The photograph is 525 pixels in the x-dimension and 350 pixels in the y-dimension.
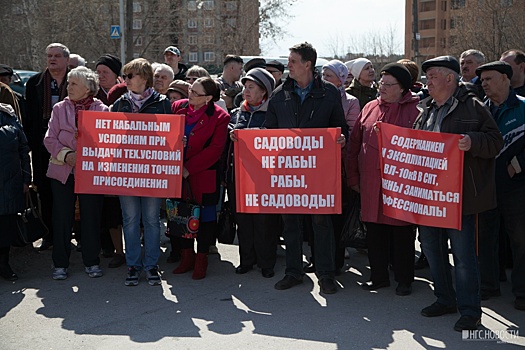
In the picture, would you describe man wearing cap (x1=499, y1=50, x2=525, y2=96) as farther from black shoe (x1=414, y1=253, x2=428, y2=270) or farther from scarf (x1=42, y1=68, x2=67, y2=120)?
scarf (x1=42, y1=68, x2=67, y2=120)

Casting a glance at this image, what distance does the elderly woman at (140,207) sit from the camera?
680 cm

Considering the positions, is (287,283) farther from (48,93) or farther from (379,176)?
(48,93)

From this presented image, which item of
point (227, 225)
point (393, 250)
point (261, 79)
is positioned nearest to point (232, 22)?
point (227, 225)

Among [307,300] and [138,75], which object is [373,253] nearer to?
[307,300]

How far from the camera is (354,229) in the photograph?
688 centimetres

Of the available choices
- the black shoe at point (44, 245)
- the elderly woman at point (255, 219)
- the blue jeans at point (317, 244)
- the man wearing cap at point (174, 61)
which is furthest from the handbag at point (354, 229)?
the man wearing cap at point (174, 61)

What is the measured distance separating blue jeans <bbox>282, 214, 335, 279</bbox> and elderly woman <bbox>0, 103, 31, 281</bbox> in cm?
271

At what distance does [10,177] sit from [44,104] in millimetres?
1170

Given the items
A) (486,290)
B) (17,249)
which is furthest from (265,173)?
(17,249)

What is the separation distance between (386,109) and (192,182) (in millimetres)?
2111

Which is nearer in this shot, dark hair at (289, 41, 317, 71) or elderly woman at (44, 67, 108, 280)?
dark hair at (289, 41, 317, 71)

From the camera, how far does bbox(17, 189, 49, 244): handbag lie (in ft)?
23.1

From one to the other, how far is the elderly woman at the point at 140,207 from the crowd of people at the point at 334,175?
1 cm

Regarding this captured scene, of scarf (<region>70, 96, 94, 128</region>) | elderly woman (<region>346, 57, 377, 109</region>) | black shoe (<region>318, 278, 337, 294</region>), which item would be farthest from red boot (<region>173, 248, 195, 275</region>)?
elderly woman (<region>346, 57, 377, 109</region>)
